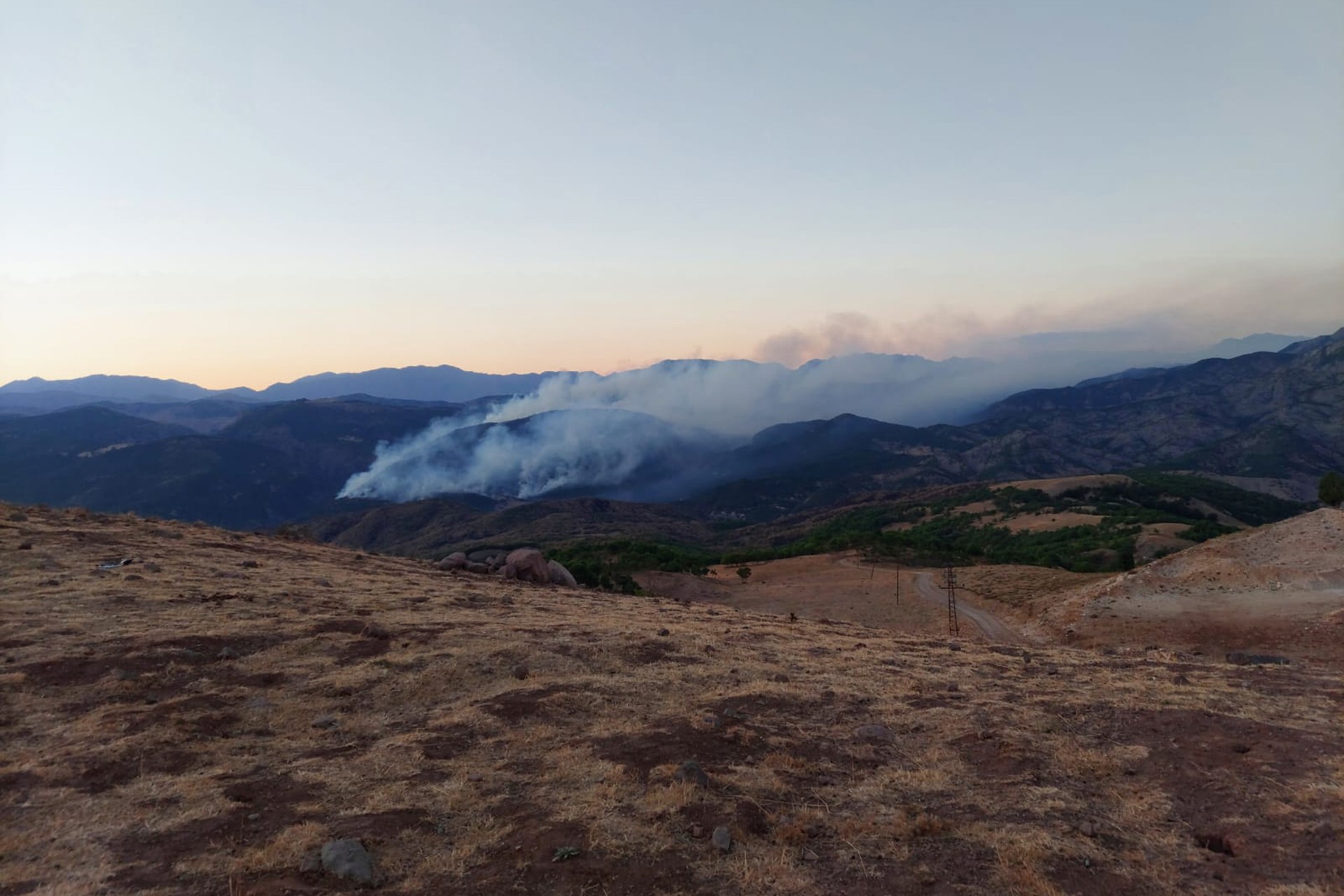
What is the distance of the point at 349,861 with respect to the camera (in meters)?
8.34

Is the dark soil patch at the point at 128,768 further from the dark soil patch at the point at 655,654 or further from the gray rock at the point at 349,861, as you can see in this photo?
the dark soil patch at the point at 655,654

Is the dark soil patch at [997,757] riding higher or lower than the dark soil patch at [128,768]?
lower

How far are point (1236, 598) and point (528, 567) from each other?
1416 inches

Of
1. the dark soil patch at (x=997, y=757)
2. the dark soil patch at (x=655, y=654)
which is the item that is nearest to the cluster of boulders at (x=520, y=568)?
the dark soil patch at (x=655, y=654)

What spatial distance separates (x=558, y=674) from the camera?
16859mm

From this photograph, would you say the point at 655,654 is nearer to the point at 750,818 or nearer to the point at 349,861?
the point at 750,818

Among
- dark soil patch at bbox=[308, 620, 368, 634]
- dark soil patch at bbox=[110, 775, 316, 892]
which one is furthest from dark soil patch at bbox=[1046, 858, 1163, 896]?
dark soil patch at bbox=[308, 620, 368, 634]

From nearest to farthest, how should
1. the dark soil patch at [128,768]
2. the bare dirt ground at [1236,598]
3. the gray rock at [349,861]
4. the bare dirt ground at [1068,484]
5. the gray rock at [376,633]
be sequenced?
the gray rock at [349,861]
the dark soil patch at [128,768]
the gray rock at [376,633]
the bare dirt ground at [1236,598]
the bare dirt ground at [1068,484]

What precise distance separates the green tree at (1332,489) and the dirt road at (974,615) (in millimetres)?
31533

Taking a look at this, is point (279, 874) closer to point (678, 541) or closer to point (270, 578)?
point (270, 578)

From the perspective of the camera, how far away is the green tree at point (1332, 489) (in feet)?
174

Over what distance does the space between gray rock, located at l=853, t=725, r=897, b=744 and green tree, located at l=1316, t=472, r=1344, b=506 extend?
60.6 metres

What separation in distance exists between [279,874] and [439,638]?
10740mm

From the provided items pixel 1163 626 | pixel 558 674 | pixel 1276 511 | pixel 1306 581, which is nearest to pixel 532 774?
pixel 558 674
